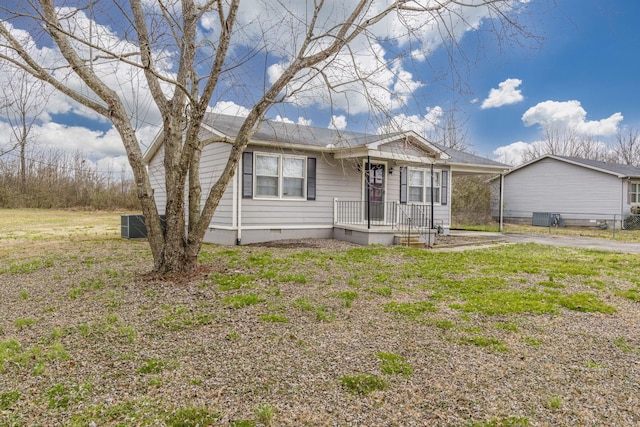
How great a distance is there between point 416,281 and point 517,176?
21806 mm

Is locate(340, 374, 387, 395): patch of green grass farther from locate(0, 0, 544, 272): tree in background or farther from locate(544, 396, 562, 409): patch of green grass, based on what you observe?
locate(0, 0, 544, 272): tree in background

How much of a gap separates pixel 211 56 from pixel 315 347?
502cm

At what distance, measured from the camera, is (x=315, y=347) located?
11.6 ft

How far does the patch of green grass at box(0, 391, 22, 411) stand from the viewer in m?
2.59

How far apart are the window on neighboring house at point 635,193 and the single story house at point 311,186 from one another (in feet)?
49.8

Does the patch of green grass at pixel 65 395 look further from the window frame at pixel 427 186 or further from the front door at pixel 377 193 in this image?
the window frame at pixel 427 186

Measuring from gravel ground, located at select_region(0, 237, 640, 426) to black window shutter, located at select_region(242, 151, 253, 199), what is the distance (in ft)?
17.0

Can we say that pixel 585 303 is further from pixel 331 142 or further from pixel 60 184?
pixel 60 184

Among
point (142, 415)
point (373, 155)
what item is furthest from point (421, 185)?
point (142, 415)

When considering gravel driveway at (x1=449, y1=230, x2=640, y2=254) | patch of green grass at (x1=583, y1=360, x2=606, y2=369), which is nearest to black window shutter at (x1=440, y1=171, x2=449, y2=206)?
gravel driveway at (x1=449, y1=230, x2=640, y2=254)

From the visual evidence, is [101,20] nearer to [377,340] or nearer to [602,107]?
[377,340]

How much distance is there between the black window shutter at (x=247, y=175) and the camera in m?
10.4

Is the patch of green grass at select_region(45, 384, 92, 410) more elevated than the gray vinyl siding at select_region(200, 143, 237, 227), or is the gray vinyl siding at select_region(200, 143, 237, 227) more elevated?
the gray vinyl siding at select_region(200, 143, 237, 227)

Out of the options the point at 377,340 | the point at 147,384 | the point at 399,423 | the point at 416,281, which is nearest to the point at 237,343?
the point at 147,384
